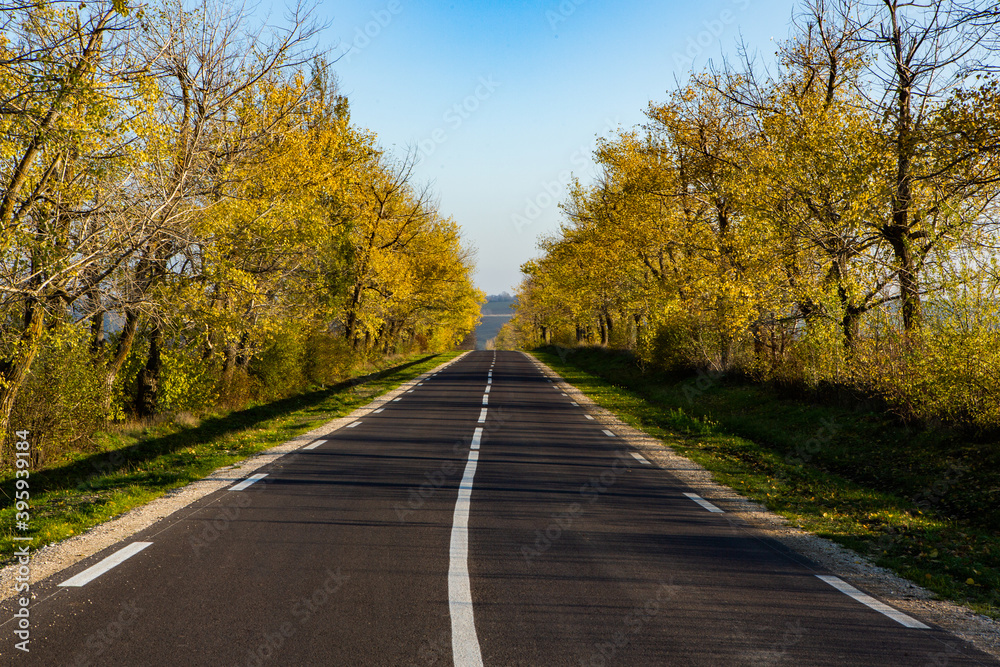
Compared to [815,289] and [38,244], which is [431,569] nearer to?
[38,244]

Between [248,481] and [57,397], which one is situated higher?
[57,397]

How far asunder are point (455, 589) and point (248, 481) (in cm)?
500

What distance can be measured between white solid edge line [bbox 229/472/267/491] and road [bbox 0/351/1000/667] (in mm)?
53

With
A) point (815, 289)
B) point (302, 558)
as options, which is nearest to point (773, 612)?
point (302, 558)

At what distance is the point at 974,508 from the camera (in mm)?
8398

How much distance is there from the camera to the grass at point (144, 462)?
7.10m

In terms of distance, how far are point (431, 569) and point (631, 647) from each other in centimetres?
198

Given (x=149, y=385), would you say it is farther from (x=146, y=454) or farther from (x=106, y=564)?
(x=106, y=564)

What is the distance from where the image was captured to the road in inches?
160

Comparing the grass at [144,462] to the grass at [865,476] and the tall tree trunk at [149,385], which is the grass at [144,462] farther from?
the grass at [865,476]

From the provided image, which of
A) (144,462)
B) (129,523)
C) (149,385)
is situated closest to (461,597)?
(129,523)

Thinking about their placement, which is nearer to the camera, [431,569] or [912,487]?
[431,569]

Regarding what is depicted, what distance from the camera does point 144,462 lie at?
36.8ft

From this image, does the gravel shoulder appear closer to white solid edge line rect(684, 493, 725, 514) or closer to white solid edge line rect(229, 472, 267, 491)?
white solid edge line rect(684, 493, 725, 514)
